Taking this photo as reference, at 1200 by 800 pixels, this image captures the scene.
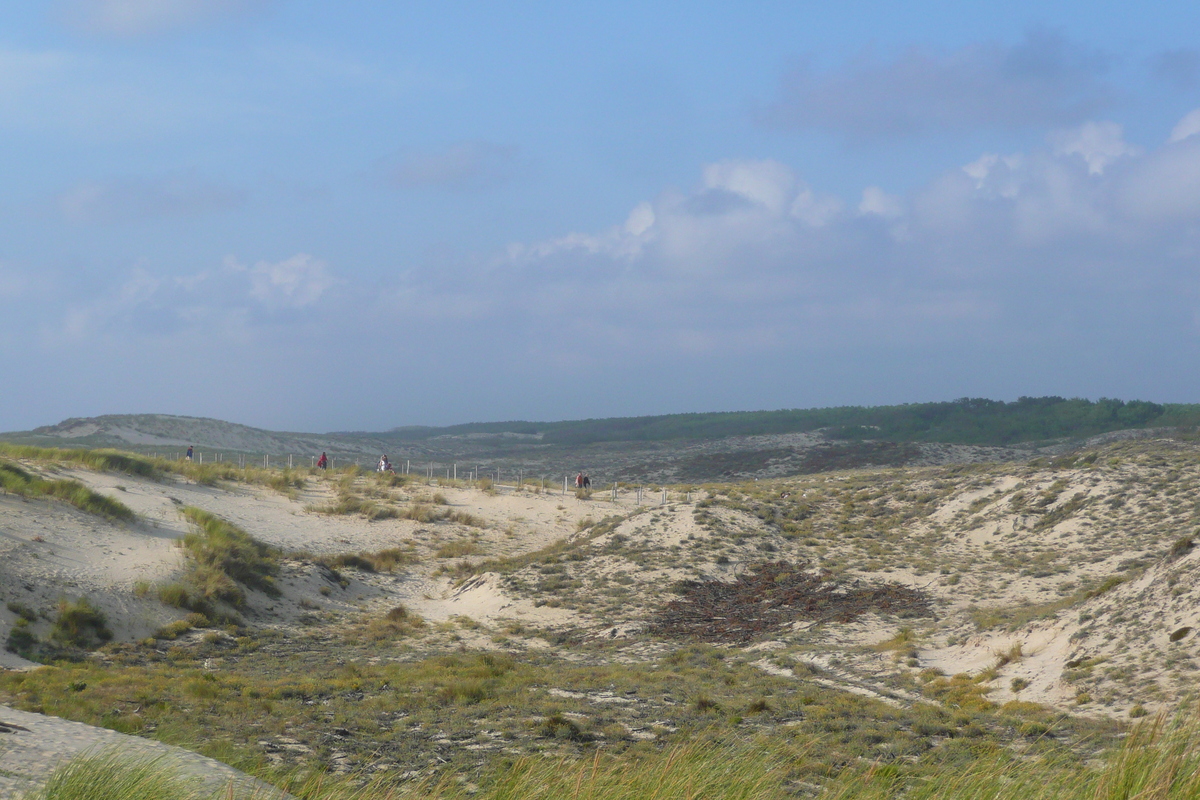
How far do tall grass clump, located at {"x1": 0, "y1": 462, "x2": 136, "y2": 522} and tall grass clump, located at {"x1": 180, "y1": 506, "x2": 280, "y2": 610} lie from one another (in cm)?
211

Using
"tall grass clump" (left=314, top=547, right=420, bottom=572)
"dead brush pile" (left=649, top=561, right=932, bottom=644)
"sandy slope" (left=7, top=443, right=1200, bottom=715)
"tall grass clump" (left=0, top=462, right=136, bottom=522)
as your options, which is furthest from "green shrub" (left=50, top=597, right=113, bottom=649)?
"dead brush pile" (left=649, top=561, right=932, bottom=644)

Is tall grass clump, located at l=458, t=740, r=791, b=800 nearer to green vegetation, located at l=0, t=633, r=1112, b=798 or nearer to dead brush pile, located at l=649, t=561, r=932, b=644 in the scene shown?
green vegetation, located at l=0, t=633, r=1112, b=798

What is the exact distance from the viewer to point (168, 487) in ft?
111

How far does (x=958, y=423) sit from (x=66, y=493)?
3462 inches

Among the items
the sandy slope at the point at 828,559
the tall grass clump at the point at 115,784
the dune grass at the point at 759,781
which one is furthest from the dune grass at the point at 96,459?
the dune grass at the point at 759,781

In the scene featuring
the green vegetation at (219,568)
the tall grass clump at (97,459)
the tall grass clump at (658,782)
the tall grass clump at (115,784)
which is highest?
the tall grass clump at (97,459)

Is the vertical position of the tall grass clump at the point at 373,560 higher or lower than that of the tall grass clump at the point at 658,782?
lower

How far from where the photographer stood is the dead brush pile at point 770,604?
20578mm

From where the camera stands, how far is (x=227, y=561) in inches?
919

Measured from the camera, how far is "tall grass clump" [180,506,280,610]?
71.9 ft

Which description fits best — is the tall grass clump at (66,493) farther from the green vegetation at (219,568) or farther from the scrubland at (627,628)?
the green vegetation at (219,568)

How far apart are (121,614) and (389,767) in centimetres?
1222

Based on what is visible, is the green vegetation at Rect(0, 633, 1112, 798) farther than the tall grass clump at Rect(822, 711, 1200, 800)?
Yes

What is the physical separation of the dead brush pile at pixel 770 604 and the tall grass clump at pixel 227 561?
32.7ft
